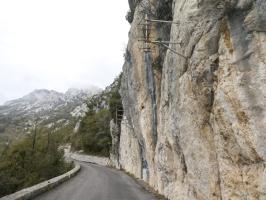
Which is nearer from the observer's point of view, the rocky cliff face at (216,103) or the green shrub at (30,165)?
the rocky cliff face at (216,103)

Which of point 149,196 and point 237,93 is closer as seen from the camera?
point 237,93

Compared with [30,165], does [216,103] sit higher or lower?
higher

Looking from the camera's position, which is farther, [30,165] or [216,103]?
[30,165]

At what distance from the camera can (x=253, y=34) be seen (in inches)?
386

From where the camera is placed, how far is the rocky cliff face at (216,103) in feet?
31.4

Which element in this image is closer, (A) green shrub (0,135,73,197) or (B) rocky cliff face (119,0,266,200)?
(B) rocky cliff face (119,0,266,200)

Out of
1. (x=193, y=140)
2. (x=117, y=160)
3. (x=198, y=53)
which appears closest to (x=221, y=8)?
(x=198, y=53)

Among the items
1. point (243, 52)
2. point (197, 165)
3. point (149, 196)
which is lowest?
point (149, 196)

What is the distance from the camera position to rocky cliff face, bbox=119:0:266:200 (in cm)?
956

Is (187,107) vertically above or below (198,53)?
below

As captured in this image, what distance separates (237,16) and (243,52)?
136 centimetres

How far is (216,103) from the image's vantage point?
11.5 meters

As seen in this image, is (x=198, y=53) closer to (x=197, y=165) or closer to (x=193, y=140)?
(x=193, y=140)

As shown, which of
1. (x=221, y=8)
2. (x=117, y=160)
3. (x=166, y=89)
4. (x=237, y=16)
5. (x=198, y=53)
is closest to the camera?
(x=237, y=16)
